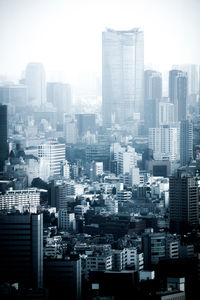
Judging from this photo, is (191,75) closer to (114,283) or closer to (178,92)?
(178,92)

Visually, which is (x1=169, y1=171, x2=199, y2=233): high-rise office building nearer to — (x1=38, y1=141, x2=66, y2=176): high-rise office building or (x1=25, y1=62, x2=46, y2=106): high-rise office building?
(x1=38, y1=141, x2=66, y2=176): high-rise office building

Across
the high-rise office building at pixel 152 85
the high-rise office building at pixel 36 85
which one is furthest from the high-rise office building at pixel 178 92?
the high-rise office building at pixel 36 85

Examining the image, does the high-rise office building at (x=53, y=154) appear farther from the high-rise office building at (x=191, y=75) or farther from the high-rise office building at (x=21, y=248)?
the high-rise office building at (x=21, y=248)

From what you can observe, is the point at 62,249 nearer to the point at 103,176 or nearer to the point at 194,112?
the point at 103,176

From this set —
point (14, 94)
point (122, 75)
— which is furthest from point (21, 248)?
point (122, 75)

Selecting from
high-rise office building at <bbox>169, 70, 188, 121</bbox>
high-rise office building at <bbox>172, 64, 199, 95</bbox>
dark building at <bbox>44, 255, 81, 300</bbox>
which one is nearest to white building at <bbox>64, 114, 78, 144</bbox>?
high-rise office building at <bbox>169, 70, 188, 121</bbox>

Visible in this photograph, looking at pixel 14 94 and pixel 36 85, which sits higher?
pixel 36 85

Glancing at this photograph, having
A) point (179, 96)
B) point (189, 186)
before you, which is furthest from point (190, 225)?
point (179, 96)
